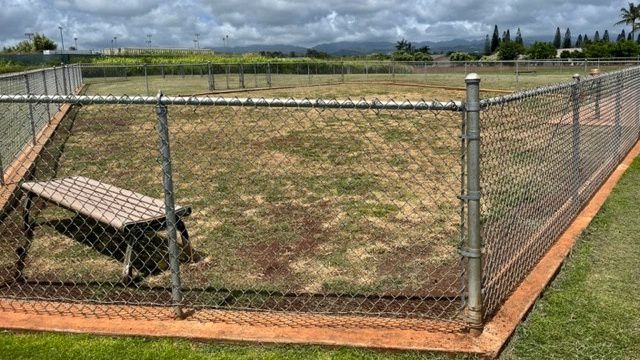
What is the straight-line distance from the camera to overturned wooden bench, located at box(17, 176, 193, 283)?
14.9 feet

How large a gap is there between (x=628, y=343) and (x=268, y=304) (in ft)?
7.22

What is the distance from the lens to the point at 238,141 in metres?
11.4

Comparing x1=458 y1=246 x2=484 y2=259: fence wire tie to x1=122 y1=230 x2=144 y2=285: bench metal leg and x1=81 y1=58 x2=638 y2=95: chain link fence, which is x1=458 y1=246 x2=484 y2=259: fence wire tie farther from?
x1=81 y1=58 x2=638 y2=95: chain link fence

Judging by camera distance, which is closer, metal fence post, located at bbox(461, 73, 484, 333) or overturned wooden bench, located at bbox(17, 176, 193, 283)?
metal fence post, located at bbox(461, 73, 484, 333)

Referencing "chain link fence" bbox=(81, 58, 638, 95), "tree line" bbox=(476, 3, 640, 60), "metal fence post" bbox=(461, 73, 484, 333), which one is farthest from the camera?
"tree line" bbox=(476, 3, 640, 60)

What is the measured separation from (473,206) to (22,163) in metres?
6.56

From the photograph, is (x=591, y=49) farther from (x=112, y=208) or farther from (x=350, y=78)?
(x=112, y=208)

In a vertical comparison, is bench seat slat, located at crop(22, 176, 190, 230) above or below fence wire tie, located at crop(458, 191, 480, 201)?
below

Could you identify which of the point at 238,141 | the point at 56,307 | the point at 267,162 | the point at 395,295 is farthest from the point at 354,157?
the point at 56,307

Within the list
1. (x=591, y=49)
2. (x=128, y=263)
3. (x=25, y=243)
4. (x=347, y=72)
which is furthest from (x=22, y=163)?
(x=591, y=49)

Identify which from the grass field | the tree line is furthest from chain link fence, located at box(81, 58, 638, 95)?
the tree line

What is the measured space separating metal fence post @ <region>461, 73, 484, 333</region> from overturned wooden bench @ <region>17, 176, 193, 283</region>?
227 centimetres

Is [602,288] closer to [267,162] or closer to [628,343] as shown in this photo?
[628,343]

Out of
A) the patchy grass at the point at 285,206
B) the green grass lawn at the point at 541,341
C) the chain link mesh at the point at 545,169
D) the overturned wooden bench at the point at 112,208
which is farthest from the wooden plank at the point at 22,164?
the chain link mesh at the point at 545,169
